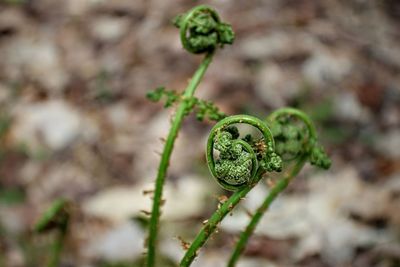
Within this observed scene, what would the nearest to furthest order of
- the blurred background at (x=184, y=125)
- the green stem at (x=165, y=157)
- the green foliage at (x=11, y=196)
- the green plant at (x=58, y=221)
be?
the green stem at (x=165, y=157)
the green plant at (x=58, y=221)
the blurred background at (x=184, y=125)
the green foliage at (x=11, y=196)

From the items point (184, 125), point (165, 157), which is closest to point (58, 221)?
point (165, 157)

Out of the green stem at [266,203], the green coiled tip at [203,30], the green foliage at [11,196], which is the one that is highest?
the green foliage at [11,196]

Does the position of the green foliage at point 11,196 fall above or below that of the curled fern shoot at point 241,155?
above

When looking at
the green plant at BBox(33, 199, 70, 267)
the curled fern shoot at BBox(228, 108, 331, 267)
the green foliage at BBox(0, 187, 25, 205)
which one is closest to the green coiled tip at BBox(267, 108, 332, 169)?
the curled fern shoot at BBox(228, 108, 331, 267)

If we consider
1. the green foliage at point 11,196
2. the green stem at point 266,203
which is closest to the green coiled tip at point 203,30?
the green stem at point 266,203

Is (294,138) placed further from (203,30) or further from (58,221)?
(58,221)

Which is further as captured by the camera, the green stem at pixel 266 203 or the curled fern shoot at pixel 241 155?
the green stem at pixel 266 203

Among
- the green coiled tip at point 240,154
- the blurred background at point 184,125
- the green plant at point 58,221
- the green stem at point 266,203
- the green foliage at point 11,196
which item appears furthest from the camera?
the green foliage at point 11,196

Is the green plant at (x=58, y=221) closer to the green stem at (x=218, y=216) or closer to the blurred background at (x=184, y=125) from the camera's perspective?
the blurred background at (x=184, y=125)
